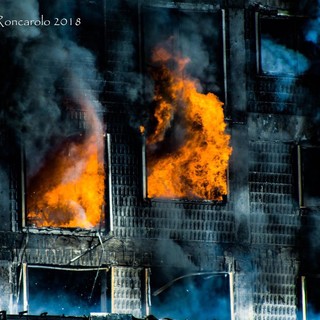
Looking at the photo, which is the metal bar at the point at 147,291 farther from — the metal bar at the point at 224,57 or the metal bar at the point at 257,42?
the metal bar at the point at 257,42

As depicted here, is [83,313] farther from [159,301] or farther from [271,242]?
[271,242]

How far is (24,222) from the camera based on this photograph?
14.1m

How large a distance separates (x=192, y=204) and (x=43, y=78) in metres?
4.10

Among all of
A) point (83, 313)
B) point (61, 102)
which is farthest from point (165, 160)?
point (83, 313)

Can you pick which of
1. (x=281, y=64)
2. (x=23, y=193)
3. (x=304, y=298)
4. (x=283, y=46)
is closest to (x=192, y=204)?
(x=304, y=298)

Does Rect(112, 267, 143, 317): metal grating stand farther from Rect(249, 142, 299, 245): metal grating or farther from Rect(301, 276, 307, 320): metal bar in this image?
Rect(301, 276, 307, 320): metal bar

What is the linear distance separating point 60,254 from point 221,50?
5.53m

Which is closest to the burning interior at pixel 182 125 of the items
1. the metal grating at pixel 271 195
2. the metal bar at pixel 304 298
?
the metal grating at pixel 271 195

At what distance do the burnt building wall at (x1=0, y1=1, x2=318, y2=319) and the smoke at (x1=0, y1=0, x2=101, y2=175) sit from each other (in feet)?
0.60

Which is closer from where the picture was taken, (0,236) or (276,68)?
(0,236)

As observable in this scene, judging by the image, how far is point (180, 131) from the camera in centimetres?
1452

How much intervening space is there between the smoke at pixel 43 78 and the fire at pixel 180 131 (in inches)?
58.5

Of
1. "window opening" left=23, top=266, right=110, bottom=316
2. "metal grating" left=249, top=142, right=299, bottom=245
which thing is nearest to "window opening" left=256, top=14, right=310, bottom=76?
"metal grating" left=249, top=142, right=299, bottom=245

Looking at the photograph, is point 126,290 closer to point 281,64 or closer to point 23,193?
point 23,193
